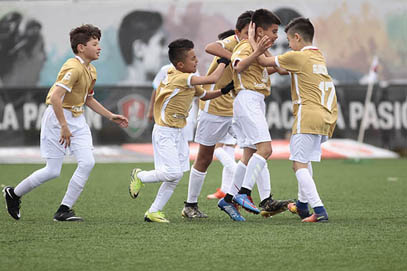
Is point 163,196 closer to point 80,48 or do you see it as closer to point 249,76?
point 249,76

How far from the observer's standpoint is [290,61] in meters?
7.01

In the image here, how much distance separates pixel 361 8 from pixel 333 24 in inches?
42.2

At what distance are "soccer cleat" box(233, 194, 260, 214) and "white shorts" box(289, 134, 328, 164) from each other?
54 cm

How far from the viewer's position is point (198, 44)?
2419cm

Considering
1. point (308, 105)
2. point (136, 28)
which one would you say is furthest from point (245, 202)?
point (136, 28)

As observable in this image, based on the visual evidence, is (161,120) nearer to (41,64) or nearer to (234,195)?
(234,195)

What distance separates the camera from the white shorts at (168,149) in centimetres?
716

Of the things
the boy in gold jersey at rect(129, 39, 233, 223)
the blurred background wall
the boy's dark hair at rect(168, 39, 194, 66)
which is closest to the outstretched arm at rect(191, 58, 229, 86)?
the boy in gold jersey at rect(129, 39, 233, 223)

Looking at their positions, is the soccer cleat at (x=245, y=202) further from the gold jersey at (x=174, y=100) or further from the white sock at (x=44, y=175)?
the white sock at (x=44, y=175)

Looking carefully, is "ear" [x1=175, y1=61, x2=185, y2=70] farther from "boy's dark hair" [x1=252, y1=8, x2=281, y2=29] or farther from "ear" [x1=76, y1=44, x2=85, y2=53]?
"ear" [x1=76, y1=44, x2=85, y2=53]

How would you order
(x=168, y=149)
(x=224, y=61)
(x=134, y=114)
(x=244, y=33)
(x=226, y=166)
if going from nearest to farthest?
(x=168, y=149) → (x=224, y=61) → (x=244, y=33) → (x=226, y=166) → (x=134, y=114)

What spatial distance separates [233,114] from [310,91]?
0.88 meters

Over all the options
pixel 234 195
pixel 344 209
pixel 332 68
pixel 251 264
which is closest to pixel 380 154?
pixel 332 68

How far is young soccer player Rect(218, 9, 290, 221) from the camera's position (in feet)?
23.9
